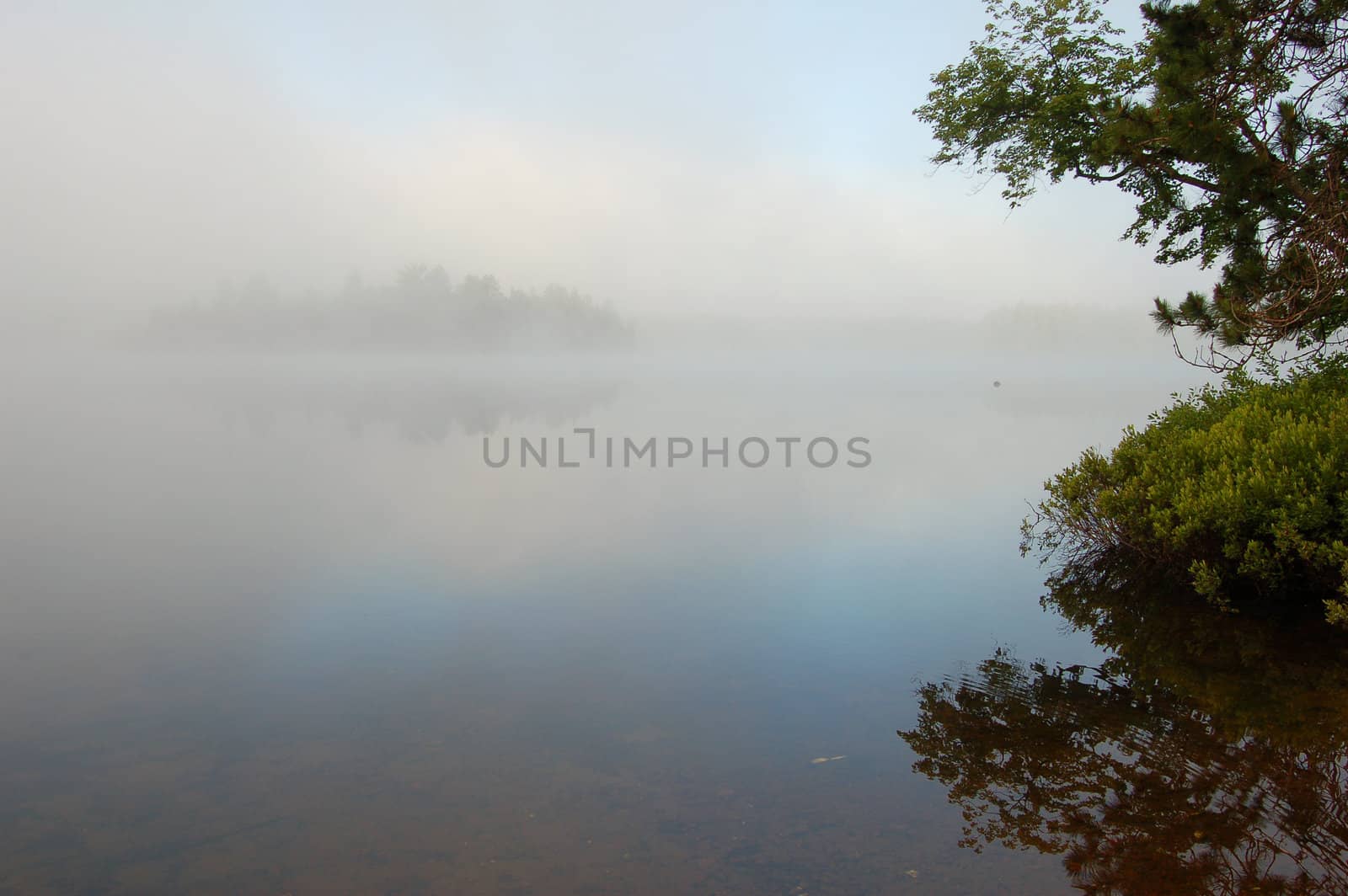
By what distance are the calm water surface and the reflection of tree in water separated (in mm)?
306

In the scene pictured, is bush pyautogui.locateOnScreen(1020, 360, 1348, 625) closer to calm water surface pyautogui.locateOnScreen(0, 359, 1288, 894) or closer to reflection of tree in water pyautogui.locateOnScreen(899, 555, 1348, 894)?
reflection of tree in water pyautogui.locateOnScreen(899, 555, 1348, 894)

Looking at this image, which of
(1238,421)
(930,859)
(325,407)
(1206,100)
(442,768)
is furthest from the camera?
(325,407)

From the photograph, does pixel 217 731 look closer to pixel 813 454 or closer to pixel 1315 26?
pixel 1315 26

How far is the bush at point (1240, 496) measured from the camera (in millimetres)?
8844

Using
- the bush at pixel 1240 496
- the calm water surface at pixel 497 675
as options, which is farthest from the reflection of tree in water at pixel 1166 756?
the bush at pixel 1240 496

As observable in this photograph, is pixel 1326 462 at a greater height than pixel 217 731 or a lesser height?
greater

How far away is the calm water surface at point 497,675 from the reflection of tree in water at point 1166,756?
306mm

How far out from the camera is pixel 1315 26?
1006 cm

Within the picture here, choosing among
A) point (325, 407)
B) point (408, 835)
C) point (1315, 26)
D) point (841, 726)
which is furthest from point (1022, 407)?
point (408, 835)

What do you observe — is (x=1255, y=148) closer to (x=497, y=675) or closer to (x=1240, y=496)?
(x=1240, y=496)

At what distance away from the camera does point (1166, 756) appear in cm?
637

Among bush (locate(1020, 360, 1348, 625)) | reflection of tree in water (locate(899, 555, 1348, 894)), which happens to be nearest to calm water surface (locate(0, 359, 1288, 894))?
reflection of tree in water (locate(899, 555, 1348, 894))

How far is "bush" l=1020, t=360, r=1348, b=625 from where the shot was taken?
8844mm

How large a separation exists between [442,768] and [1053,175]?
54.8ft
